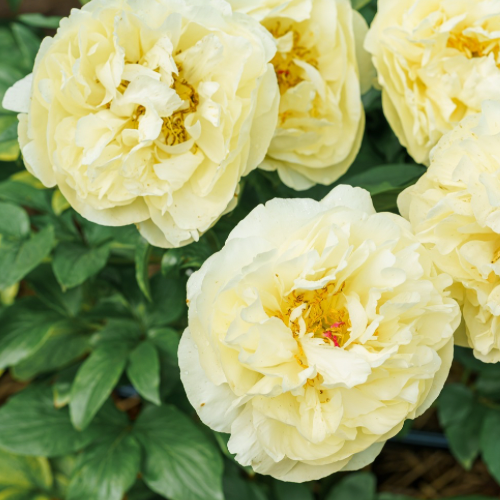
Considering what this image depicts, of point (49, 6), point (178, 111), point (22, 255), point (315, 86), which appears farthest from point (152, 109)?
point (49, 6)

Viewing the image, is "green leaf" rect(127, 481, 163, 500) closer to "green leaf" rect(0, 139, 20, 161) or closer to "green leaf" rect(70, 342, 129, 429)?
"green leaf" rect(70, 342, 129, 429)

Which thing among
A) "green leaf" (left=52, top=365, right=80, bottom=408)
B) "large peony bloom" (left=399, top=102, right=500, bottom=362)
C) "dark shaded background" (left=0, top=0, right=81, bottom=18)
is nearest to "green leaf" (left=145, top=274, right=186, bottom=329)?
"green leaf" (left=52, top=365, right=80, bottom=408)

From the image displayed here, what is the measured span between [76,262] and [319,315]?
290mm

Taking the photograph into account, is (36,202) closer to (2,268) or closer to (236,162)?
(2,268)

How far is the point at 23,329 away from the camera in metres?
0.76

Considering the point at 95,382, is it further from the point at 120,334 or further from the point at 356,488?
the point at 356,488

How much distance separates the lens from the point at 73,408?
0.64m

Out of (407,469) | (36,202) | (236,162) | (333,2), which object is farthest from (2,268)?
(407,469)

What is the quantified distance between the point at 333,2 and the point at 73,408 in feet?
→ 1.52

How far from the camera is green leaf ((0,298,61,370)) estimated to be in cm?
73

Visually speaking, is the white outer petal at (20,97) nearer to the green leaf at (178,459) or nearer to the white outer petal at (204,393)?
the white outer petal at (204,393)

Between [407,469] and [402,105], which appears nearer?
[402,105]

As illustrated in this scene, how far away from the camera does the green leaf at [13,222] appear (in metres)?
0.67

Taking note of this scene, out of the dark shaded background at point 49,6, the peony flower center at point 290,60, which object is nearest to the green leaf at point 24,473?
the peony flower center at point 290,60
